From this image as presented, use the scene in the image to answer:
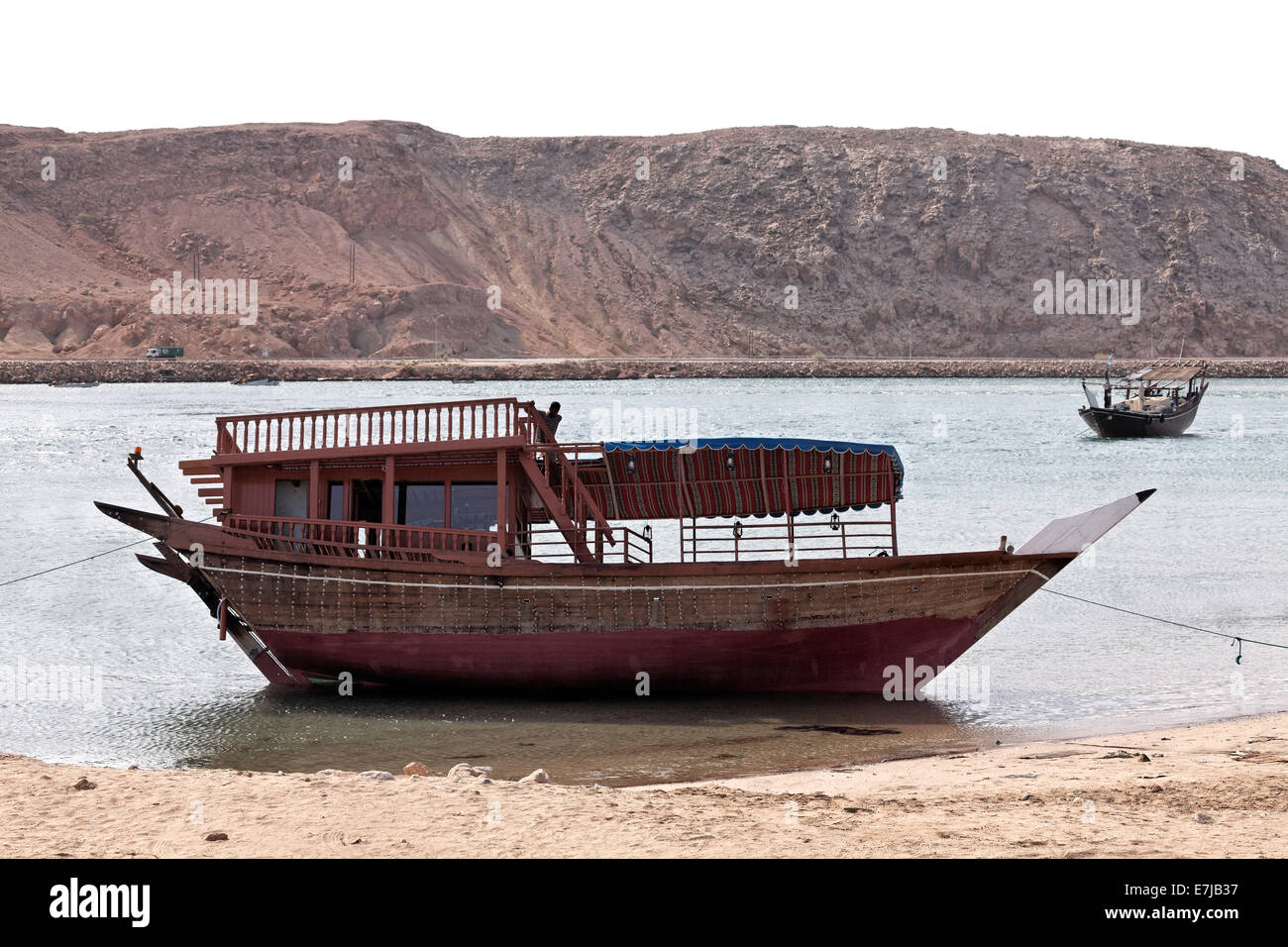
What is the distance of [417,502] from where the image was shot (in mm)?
17562

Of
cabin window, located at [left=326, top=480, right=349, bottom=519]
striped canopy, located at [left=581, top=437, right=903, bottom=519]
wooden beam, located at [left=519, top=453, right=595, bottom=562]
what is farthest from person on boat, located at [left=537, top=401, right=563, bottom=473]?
cabin window, located at [left=326, top=480, right=349, bottom=519]

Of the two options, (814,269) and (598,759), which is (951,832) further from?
(814,269)

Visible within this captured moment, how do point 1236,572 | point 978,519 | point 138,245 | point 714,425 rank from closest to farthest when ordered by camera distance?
point 1236,572 → point 978,519 → point 714,425 → point 138,245

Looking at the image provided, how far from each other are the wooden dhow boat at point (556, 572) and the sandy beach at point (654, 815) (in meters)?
4.60

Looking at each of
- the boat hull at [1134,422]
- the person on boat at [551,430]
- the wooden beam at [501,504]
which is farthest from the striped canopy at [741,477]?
the boat hull at [1134,422]

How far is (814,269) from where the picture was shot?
137500 millimetres

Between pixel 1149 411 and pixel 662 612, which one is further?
pixel 1149 411

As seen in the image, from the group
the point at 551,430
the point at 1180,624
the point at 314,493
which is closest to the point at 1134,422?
the point at 1180,624

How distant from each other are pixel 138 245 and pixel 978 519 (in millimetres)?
108350

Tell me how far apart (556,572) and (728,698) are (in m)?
2.66

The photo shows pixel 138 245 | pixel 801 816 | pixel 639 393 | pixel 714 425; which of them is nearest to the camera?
pixel 801 816

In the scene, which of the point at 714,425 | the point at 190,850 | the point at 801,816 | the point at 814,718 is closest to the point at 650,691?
the point at 814,718

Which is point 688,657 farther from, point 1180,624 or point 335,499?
point 1180,624

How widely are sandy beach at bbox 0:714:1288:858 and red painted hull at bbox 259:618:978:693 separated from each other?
4.59m
